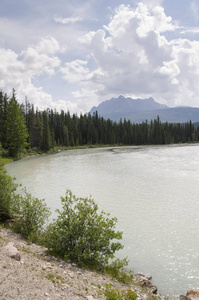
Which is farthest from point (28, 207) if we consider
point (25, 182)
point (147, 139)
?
point (147, 139)

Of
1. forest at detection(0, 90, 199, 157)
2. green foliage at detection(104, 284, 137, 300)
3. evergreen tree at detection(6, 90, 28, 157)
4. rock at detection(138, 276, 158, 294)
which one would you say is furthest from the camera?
forest at detection(0, 90, 199, 157)

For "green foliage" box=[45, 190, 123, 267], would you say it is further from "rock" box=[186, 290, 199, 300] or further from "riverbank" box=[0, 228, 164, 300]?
"rock" box=[186, 290, 199, 300]

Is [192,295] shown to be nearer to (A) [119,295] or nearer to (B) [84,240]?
(A) [119,295]

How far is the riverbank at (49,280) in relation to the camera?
6.96m

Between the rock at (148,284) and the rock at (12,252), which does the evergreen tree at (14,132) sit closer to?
the rock at (12,252)

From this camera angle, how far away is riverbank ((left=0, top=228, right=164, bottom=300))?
22.9 ft

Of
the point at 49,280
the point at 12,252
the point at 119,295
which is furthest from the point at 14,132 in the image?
the point at 119,295

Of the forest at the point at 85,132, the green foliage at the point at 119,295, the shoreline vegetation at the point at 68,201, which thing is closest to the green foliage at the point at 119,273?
the shoreline vegetation at the point at 68,201

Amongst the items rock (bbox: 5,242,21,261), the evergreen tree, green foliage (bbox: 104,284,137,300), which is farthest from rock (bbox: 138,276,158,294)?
the evergreen tree

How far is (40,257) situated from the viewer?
32.8 feet

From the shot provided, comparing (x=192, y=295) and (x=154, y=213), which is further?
(x=154, y=213)

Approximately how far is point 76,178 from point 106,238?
25.2m

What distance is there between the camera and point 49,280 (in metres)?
7.86

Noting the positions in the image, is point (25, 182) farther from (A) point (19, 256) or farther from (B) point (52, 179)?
(A) point (19, 256)
